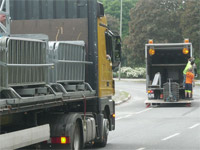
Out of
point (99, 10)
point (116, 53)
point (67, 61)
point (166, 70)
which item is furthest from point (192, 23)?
point (67, 61)

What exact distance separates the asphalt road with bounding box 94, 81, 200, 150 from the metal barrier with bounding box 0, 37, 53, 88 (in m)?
4.68

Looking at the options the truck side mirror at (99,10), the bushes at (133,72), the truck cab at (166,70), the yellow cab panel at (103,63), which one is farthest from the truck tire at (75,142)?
the bushes at (133,72)

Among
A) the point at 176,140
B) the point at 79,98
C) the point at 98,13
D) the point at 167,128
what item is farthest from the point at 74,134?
the point at 167,128

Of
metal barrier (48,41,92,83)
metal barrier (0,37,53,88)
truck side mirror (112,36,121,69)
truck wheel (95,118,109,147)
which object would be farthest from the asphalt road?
metal barrier (0,37,53,88)

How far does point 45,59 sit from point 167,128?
359 inches

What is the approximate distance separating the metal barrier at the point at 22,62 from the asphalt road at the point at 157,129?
4684mm

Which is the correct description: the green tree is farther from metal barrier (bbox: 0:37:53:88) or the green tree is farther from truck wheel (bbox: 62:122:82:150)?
metal barrier (bbox: 0:37:53:88)

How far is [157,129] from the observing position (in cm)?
1766

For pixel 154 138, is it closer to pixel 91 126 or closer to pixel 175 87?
pixel 91 126

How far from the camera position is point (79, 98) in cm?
1114

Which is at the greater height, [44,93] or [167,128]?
[44,93]

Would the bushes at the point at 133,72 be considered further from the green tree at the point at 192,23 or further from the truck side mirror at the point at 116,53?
the truck side mirror at the point at 116,53

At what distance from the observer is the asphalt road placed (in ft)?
45.6

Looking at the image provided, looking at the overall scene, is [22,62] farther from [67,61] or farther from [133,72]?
[133,72]
